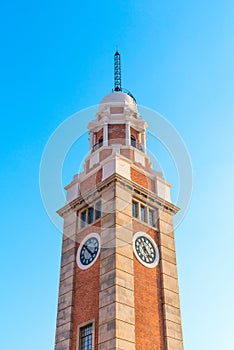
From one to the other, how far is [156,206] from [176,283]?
202 inches

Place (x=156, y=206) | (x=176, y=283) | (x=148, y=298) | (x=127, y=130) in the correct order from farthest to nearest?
(x=127, y=130) < (x=156, y=206) < (x=176, y=283) < (x=148, y=298)

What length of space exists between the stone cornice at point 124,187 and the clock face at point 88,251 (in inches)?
107

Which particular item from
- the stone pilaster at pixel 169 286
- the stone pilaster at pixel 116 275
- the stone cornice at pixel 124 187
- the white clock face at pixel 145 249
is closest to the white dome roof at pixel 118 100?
the stone cornice at pixel 124 187

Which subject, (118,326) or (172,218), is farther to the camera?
(172,218)

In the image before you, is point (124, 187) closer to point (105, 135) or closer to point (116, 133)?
point (105, 135)

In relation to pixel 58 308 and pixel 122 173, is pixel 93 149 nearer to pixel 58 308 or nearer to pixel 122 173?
pixel 122 173

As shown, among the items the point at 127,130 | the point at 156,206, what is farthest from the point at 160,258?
the point at 127,130

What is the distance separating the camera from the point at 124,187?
29328 mm

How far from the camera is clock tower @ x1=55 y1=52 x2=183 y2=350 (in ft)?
81.4

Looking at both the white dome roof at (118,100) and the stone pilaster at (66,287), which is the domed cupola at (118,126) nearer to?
the white dome roof at (118,100)

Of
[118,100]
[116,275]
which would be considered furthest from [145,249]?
[118,100]

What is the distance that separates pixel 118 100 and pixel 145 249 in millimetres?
13609

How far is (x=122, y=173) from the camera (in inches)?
1181

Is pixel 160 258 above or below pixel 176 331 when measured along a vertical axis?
above
